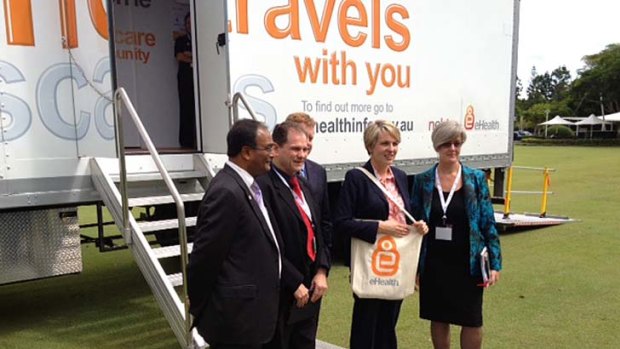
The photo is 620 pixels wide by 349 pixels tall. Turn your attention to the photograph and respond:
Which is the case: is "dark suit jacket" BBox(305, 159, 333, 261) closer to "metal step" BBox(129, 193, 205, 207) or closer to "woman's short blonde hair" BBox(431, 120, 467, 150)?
"woman's short blonde hair" BBox(431, 120, 467, 150)

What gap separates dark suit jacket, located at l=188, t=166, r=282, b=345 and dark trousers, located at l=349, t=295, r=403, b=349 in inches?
38.1

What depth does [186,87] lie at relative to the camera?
227 inches

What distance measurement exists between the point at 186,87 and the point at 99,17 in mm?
1904

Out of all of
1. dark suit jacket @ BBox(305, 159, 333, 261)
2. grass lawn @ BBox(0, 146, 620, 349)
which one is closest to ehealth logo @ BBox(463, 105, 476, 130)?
grass lawn @ BBox(0, 146, 620, 349)

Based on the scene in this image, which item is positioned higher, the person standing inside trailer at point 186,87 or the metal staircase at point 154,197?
the person standing inside trailer at point 186,87

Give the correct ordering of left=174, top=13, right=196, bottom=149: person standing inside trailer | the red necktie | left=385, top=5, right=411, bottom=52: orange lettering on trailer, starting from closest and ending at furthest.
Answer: the red necktie
left=385, top=5, right=411, bottom=52: orange lettering on trailer
left=174, top=13, right=196, bottom=149: person standing inside trailer

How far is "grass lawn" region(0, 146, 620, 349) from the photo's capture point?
13.2 ft

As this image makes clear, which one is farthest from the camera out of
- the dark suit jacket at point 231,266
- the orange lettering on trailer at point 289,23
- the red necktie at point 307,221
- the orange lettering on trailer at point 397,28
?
the orange lettering on trailer at point 397,28

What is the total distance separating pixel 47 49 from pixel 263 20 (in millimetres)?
1720

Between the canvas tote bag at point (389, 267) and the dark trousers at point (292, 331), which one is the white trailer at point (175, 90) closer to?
the dark trousers at point (292, 331)

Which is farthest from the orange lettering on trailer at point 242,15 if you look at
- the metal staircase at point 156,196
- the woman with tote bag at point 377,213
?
the woman with tote bag at point 377,213

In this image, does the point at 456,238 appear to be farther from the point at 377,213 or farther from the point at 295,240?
the point at 295,240

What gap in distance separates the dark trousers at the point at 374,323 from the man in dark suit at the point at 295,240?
405mm

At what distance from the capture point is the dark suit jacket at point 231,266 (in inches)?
80.4
